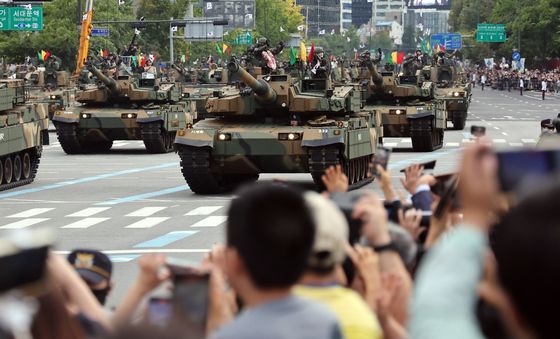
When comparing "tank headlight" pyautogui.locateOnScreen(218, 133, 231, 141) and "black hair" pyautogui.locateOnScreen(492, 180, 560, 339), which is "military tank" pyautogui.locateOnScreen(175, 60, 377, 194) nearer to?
"tank headlight" pyautogui.locateOnScreen(218, 133, 231, 141)

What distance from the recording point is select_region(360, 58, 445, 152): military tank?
4309cm

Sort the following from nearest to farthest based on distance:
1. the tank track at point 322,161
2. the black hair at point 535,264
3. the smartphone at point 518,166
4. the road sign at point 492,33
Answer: the black hair at point 535,264
the smartphone at point 518,166
the tank track at point 322,161
the road sign at point 492,33

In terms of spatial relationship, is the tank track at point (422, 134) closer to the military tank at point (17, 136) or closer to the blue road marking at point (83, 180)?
the blue road marking at point (83, 180)

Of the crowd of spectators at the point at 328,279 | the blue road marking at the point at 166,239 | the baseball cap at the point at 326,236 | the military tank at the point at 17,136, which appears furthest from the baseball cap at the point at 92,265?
the military tank at the point at 17,136

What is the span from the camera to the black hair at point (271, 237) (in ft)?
16.1

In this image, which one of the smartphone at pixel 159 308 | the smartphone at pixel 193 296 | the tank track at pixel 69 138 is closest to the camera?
the smartphone at pixel 193 296

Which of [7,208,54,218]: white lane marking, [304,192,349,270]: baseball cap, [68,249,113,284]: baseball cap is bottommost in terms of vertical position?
[7,208,54,218]: white lane marking

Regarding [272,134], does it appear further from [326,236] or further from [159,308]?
[326,236]

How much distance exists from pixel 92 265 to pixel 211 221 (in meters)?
16.4

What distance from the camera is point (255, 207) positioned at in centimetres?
507

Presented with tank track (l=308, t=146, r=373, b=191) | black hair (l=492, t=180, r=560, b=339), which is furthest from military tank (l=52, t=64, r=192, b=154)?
black hair (l=492, t=180, r=560, b=339)

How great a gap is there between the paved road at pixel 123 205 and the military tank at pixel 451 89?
22.1ft

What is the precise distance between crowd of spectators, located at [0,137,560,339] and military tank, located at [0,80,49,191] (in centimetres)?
2524

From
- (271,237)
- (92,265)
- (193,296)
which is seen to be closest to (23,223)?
(92,265)
